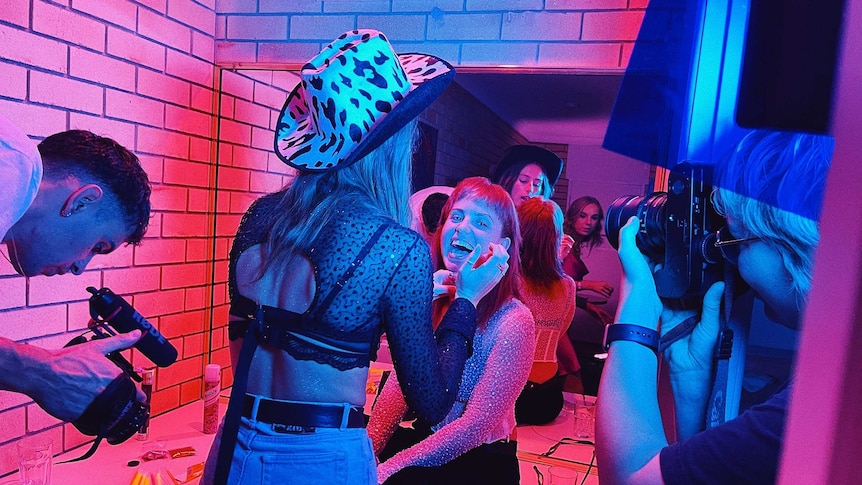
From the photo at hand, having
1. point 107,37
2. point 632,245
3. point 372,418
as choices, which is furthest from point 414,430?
point 107,37

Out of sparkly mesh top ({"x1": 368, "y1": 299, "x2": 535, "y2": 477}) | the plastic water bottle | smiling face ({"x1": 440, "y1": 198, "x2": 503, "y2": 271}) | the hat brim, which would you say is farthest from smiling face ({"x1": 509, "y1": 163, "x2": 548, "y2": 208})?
the plastic water bottle

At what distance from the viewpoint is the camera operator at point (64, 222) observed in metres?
0.94

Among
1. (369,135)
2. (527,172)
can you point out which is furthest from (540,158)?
(369,135)

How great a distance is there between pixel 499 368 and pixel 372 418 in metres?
0.47

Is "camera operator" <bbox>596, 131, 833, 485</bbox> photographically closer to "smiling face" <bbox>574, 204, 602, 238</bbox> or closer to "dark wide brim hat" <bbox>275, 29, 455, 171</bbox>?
"dark wide brim hat" <bbox>275, 29, 455, 171</bbox>

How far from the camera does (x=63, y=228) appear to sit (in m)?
1.24

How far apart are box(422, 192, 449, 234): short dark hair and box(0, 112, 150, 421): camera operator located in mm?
907

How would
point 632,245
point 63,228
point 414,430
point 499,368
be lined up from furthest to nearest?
point 414,430 < point 499,368 < point 63,228 < point 632,245

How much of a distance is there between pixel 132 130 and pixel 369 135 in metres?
1.33

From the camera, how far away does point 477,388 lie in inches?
66.8

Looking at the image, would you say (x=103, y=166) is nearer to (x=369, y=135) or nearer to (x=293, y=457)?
(x=369, y=135)

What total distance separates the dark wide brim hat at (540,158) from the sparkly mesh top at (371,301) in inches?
36.0

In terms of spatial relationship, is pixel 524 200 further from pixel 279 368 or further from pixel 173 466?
pixel 173 466

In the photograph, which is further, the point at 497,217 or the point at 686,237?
the point at 497,217
